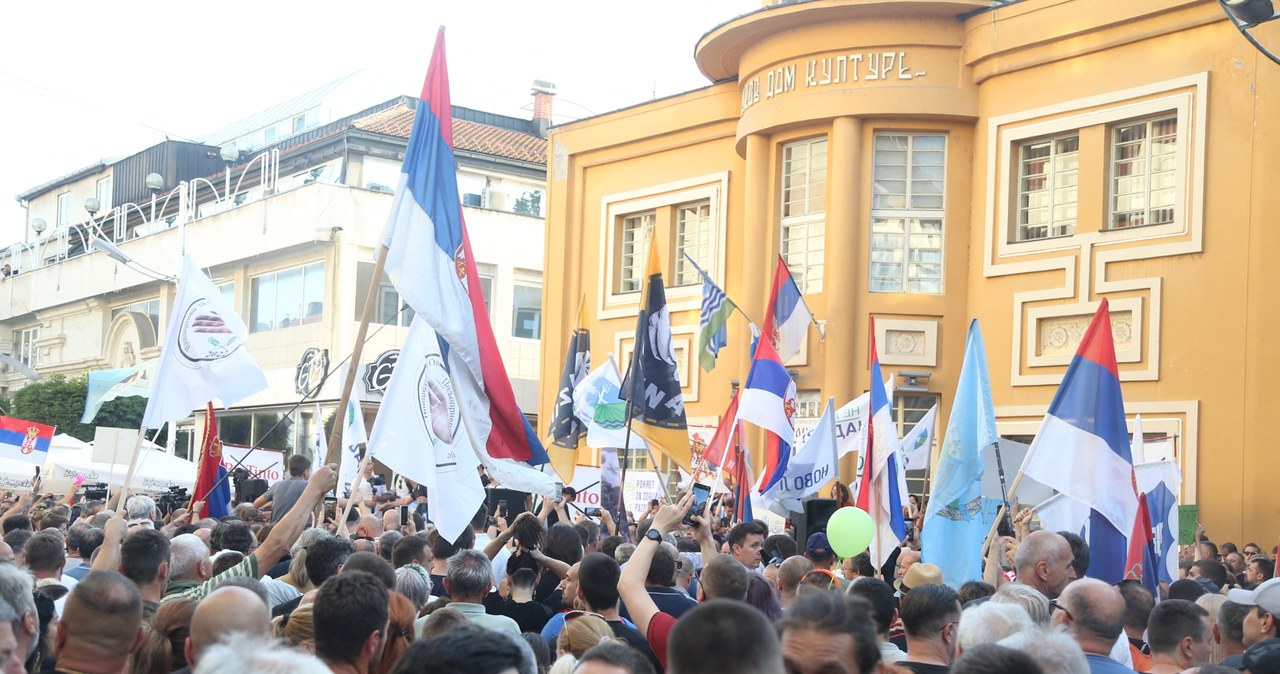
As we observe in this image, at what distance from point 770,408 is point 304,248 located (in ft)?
96.4

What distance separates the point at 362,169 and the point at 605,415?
26.7 m

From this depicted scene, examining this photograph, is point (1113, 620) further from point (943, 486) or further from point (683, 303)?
point (683, 303)

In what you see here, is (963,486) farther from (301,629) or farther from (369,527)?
(301,629)

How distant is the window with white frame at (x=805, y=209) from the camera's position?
23484 mm

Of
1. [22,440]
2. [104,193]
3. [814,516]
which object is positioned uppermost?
[104,193]

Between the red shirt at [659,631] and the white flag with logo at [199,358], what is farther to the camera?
the white flag with logo at [199,358]

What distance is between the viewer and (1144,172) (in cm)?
2038

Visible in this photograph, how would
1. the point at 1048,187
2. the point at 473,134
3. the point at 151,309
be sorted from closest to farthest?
the point at 1048,187 < the point at 473,134 < the point at 151,309

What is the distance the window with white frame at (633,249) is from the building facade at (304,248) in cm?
1046

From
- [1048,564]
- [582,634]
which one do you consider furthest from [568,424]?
[582,634]

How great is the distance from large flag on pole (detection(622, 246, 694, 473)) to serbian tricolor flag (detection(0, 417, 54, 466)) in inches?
424

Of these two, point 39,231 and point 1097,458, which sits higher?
point 39,231

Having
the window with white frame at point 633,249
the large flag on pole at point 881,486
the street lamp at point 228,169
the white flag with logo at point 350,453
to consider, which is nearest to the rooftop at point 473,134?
the street lamp at point 228,169

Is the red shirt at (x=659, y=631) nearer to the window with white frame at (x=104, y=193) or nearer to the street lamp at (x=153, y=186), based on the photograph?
the street lamp at (x=153, y=186)
